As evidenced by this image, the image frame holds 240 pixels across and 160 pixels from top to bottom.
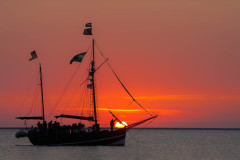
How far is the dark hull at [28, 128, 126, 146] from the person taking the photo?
306ft

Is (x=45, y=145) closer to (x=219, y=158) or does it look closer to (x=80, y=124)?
(x=80, y=124)

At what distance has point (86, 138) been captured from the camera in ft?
307

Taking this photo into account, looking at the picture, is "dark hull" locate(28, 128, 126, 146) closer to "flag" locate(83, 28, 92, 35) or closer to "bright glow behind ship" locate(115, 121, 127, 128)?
"bright glow behind ship" locate(115, 121, 127, 128)

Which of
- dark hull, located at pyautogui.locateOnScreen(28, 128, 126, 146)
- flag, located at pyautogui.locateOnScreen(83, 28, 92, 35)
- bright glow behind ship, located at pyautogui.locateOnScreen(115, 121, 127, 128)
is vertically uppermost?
flag, located at pyautogui.locateOnScreen(83, 28, 92, 35)

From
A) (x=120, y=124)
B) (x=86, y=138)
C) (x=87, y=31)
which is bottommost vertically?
(x=86, y=138)

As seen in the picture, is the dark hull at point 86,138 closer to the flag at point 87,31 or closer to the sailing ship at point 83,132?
the sailing ship at point 83,132

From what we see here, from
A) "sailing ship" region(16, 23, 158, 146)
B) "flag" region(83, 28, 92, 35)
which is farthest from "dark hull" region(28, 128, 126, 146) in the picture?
"flag" region(83, 28, 92, 35)

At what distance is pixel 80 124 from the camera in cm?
9356

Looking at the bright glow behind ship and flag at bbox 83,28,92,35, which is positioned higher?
flag at bbox 83,28,92,35

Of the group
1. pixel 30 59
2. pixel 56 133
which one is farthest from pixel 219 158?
pixel 30 59

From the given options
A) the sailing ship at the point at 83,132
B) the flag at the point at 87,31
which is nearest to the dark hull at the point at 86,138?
the sailing ship at the point at 83,132

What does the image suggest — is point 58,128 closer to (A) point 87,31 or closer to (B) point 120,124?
(B) point 120,124

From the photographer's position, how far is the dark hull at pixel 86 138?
93125mm

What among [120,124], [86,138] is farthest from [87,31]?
[86,138]
